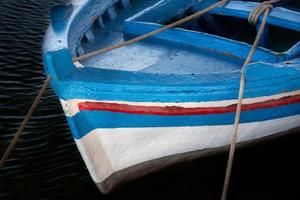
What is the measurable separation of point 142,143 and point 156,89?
2.06 ft

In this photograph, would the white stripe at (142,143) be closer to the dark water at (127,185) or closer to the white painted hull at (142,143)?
the white painted hull at (142,143)

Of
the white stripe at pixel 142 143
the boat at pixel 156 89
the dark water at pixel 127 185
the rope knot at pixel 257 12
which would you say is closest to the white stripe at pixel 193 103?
the boat at pixel 156 89

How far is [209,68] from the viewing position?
12.7 ft

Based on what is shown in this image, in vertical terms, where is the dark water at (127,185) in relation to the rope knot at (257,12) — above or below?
below

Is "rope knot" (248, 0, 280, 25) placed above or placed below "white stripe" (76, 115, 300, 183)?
above

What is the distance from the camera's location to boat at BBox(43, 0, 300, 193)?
10.3 ft

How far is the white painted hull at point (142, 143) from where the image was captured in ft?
11.2

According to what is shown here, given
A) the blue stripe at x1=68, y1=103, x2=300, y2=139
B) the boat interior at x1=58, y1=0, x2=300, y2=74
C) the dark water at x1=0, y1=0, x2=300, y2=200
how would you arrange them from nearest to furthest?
the blue stripe at x1=68, y1=103, x2=300, y2=139
the boat interior at x1=58, y1=0, x2=300, y2=74
the dark water at x1=0, y1=0, x2=300, y2=200

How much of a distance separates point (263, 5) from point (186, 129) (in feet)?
5.65

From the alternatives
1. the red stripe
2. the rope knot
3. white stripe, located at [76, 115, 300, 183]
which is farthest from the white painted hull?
the rope knot

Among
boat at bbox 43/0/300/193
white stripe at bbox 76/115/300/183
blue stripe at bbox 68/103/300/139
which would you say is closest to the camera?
boat at bbox 43/0/300/193

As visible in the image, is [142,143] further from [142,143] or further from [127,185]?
[127,185]

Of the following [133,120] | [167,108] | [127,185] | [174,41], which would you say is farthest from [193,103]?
[127,185]

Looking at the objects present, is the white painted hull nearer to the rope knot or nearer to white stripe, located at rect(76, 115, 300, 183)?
white stripe, located at rect(76, 115, 300, 183)
